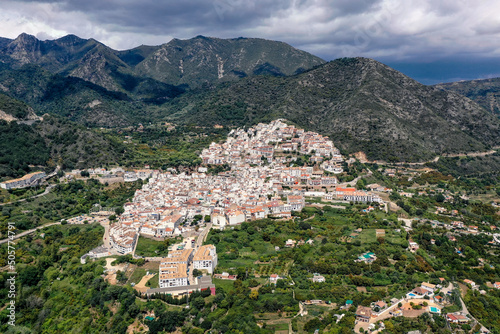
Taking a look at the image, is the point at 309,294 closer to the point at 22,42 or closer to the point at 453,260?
the point at 453,260

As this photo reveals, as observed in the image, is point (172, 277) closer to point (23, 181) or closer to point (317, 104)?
point (23, 181)

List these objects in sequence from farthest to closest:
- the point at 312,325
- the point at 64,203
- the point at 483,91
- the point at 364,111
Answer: the point at 483,91
the point at 364,111
the point at 64,203
the point at 312,325

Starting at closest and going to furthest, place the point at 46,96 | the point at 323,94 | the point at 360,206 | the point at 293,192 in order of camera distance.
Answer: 1. the point at 360,206
2. the point at 293,192
3. the point at 323,94
4. the point at 46,96

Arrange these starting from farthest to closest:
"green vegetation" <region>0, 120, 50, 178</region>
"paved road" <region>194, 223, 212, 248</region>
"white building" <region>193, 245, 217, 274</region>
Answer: "green vegetation" <region>0, 120, 50, 178</region>, "paved road" <region>194, 223, 212, 248</region>, "white building" <region>193, 245, 217, 274</region>

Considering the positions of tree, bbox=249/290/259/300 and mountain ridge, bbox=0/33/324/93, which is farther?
mountain ridge, bbox=0/33/324/93

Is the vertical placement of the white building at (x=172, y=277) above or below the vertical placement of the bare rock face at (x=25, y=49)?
below

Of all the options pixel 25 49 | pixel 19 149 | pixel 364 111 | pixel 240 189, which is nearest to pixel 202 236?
pixel 240 189

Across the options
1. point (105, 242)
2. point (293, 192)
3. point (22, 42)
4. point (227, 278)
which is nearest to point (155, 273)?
point (227, 278)

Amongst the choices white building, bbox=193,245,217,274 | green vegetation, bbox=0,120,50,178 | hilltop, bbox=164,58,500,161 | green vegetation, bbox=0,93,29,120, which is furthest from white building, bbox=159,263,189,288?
green vegetation, bbox=0,93,29,120

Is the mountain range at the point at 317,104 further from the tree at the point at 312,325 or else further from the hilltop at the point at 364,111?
the tree at the point at 312,325

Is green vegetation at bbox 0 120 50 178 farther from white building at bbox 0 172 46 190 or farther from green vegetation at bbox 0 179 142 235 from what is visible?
green vegetation at bbox 0 179 142 235

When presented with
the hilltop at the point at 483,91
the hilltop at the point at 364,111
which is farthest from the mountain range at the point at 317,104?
the hilltop at the point at 483,91
